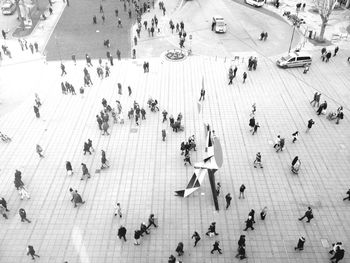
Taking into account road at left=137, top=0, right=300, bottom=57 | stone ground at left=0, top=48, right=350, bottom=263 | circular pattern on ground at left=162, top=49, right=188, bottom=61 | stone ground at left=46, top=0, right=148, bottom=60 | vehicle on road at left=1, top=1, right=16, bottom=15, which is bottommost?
stone ground at left=0, top=48, right=350, bottom=263

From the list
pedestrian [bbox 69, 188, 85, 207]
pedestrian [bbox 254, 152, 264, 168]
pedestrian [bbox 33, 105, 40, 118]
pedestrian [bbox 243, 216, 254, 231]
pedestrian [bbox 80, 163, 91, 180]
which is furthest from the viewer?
pedestrian [bbox 33, 105, 40, 118]

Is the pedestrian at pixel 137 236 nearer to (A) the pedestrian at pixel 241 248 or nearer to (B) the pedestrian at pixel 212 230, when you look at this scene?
(B) the pedestrian at pixel 212 230

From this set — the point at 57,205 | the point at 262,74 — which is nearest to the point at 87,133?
the point at 57,205

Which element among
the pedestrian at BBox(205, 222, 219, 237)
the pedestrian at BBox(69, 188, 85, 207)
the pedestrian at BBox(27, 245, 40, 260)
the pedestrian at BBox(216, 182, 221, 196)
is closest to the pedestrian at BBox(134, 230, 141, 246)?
the pedestrian at BBox(205, 222, 219, 237)

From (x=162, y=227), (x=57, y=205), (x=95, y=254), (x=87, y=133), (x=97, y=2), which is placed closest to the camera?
(x=95, y=254)

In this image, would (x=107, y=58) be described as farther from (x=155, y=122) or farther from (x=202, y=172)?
(x=202, y=172)

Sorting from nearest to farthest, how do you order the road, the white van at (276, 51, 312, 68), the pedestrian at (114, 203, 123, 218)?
the pedestrian at (114, 203, 123, 218) < the white van at (276, 51, 312, 68) < the road

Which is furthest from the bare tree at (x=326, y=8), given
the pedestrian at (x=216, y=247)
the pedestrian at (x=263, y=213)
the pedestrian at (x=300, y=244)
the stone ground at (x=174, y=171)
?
the pedestrian at (x=216, y=247)

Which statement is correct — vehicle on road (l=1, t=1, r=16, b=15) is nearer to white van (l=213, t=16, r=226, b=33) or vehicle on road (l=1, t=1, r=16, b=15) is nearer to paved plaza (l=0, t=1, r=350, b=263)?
paved plaza (l=0, t=1, r=350, b=263)
